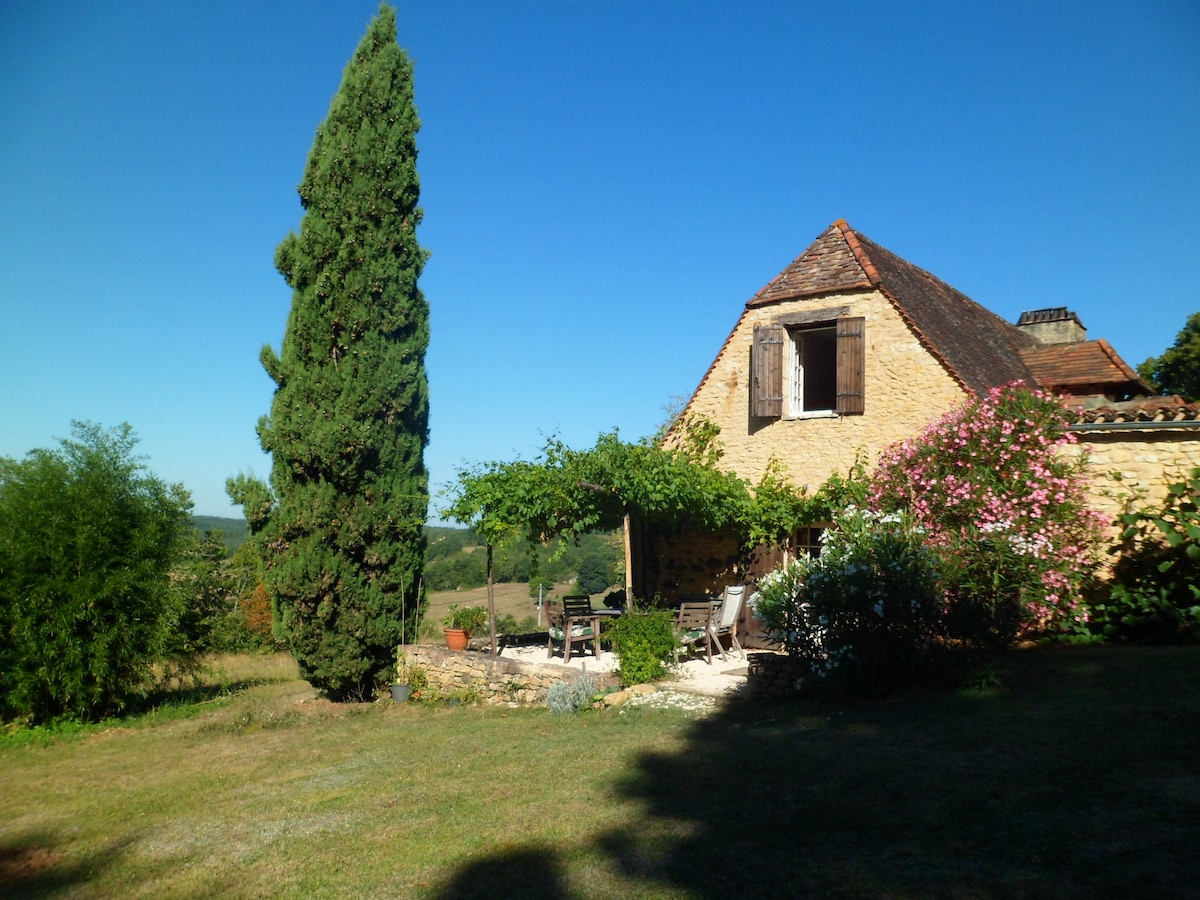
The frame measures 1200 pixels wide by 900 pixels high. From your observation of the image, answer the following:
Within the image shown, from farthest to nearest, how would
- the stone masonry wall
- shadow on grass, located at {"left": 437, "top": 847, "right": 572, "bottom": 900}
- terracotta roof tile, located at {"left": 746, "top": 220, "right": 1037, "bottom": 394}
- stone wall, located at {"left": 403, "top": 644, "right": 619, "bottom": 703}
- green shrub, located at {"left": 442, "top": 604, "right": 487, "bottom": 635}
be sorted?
green shrub, located at {"left": 442, "top": 604, "right": 487, "bottom": 635} → terracotta roof tile, located at {"left": 746, "top": 220, "right": 1037, "bottom": 394} → the stone masonry wall → stone wall, located at {"left": 403, "top": 644, "right": 619, "bottom": 703} → shadow on grass, located at {"left": 437, "top": 847, "right": 572, "bottom": 900}

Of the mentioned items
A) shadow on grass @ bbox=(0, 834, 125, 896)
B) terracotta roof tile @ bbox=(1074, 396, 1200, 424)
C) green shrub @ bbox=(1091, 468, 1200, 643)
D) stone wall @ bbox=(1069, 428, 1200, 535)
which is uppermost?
terracotta roof tile @ bbox=(1074, 396, 1200, 424)

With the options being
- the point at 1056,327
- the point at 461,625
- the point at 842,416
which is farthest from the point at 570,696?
the point at 1056,327

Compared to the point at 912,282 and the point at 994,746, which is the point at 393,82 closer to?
the point at 912,282

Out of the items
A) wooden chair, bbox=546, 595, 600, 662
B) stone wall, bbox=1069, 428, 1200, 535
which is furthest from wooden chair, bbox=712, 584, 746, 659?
stone wall, bbox=1069, 428, 1200, 535

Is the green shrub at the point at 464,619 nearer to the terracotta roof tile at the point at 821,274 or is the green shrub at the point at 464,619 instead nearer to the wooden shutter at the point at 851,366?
the wooden shutter at the point at 851,366

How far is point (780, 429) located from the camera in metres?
13.2

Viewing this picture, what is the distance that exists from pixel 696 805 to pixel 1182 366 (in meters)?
21.5

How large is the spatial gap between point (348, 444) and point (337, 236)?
3.07 meters

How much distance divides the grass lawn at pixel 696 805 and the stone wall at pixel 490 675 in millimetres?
1432

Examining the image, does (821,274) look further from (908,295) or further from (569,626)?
(569,626)

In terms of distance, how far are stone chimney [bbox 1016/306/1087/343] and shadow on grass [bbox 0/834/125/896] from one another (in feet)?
59.0

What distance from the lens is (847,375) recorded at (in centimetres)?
1253

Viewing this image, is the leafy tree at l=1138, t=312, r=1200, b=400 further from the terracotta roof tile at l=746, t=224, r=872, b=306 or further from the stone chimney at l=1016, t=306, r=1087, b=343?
the terracotta roof tile at l=746, t=224, r=872, b=306

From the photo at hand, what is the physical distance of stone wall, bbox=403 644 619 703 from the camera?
35.1 ft
